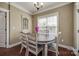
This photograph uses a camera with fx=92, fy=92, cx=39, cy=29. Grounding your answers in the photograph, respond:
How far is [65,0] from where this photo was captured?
150 centimetres

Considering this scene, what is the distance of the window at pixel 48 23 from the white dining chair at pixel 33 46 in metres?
0.21

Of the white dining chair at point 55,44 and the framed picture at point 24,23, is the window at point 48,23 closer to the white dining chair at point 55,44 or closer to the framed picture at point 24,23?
the white dining chair at point 55,44

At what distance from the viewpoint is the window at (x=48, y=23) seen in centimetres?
150

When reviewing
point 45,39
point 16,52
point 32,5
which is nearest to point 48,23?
point 45,39

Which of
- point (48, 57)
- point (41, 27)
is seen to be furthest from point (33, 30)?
point (48, 57)

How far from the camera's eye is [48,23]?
1537mm

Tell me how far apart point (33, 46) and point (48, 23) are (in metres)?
0.46

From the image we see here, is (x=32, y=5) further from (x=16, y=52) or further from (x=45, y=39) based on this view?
(x=16, y=52)

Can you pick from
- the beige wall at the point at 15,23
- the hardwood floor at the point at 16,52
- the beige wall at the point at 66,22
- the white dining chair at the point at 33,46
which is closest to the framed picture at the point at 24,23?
the beige wall at the point at 15,23

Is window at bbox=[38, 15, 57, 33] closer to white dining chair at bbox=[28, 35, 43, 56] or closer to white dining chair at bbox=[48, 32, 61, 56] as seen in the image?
white dining chair at bbox=[48, 32, 61, 56]

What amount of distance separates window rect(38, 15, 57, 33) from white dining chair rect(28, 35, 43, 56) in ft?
0.68

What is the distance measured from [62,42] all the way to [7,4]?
1069 mm

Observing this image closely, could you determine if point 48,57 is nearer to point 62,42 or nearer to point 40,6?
point 62,42

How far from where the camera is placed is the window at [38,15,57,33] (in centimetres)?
150
